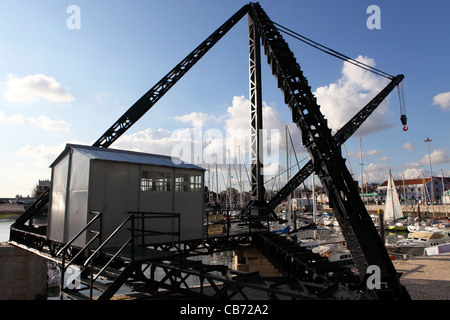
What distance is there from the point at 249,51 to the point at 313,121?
32.9 feet

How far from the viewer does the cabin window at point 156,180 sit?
10625 millimetres

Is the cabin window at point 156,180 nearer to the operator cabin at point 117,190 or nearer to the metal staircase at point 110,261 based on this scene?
the operator cabin at point 117,190

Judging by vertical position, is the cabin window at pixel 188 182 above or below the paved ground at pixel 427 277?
above

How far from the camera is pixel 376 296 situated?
7367 millimetres

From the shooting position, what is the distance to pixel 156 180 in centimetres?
1097

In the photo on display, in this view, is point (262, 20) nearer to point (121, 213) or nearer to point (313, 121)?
point (313, 121)

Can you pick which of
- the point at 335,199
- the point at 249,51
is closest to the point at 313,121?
the point at 335,199

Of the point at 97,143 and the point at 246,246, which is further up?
the point at 97,143

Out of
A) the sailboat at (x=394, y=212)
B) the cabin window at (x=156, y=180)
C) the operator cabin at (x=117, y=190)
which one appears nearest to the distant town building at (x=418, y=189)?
the sailboat at (x=394, y=212)

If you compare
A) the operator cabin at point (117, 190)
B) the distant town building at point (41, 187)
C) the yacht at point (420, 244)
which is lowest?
the yacht at point (420, 244)

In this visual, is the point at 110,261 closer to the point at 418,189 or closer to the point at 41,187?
the point at 41,187

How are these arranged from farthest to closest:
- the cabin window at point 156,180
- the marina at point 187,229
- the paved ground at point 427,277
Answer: the paved ground at point 427,277, the cabin window at point 156,180, the marina at point 187,229

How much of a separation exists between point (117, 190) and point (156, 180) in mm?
1524

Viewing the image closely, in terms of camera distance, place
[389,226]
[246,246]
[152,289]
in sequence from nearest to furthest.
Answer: [152,289]
[246,246]
[389,226]
